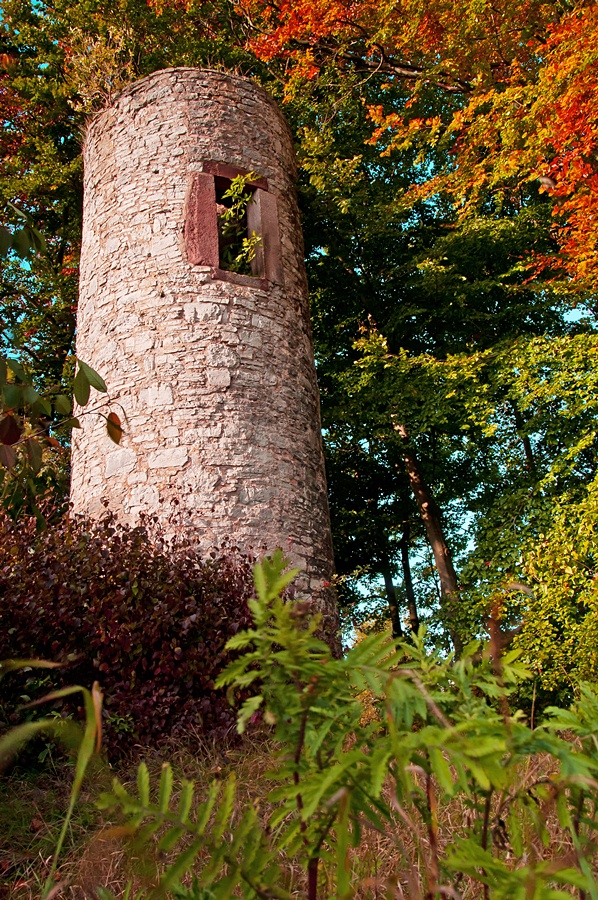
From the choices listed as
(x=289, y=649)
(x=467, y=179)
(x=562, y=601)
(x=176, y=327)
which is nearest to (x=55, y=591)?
(x=176, y=327)

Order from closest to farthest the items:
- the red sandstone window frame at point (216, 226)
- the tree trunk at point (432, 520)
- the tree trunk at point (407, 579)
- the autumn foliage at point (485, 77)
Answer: the red sandstone window frame at point (216, 226), the autumn foliage at point (485, 77), the tree trunk at point (432, 520), the tree trunk at point (407, 579)

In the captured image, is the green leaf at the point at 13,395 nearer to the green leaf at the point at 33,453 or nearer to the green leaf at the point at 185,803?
the green leaf at the point at 33,453

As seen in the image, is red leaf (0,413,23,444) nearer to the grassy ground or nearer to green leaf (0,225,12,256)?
green leaf (0,225,12,256)

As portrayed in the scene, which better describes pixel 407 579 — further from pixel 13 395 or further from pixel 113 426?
pixel 13 395

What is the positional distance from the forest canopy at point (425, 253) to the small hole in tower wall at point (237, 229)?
184 cm

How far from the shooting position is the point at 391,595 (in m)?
12.7

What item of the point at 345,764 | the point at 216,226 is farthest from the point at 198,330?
the point at 345,764

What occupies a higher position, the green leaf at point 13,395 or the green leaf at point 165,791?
the green leaf at point 13,395

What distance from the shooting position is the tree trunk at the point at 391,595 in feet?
40.3

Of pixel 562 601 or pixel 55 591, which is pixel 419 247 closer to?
pixel 562 601

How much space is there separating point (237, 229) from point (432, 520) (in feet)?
16.7

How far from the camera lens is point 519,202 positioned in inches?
440

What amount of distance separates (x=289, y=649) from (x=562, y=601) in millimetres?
7289

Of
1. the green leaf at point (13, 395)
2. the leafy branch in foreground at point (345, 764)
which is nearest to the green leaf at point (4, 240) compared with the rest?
the green leaf at point (13, 395)
